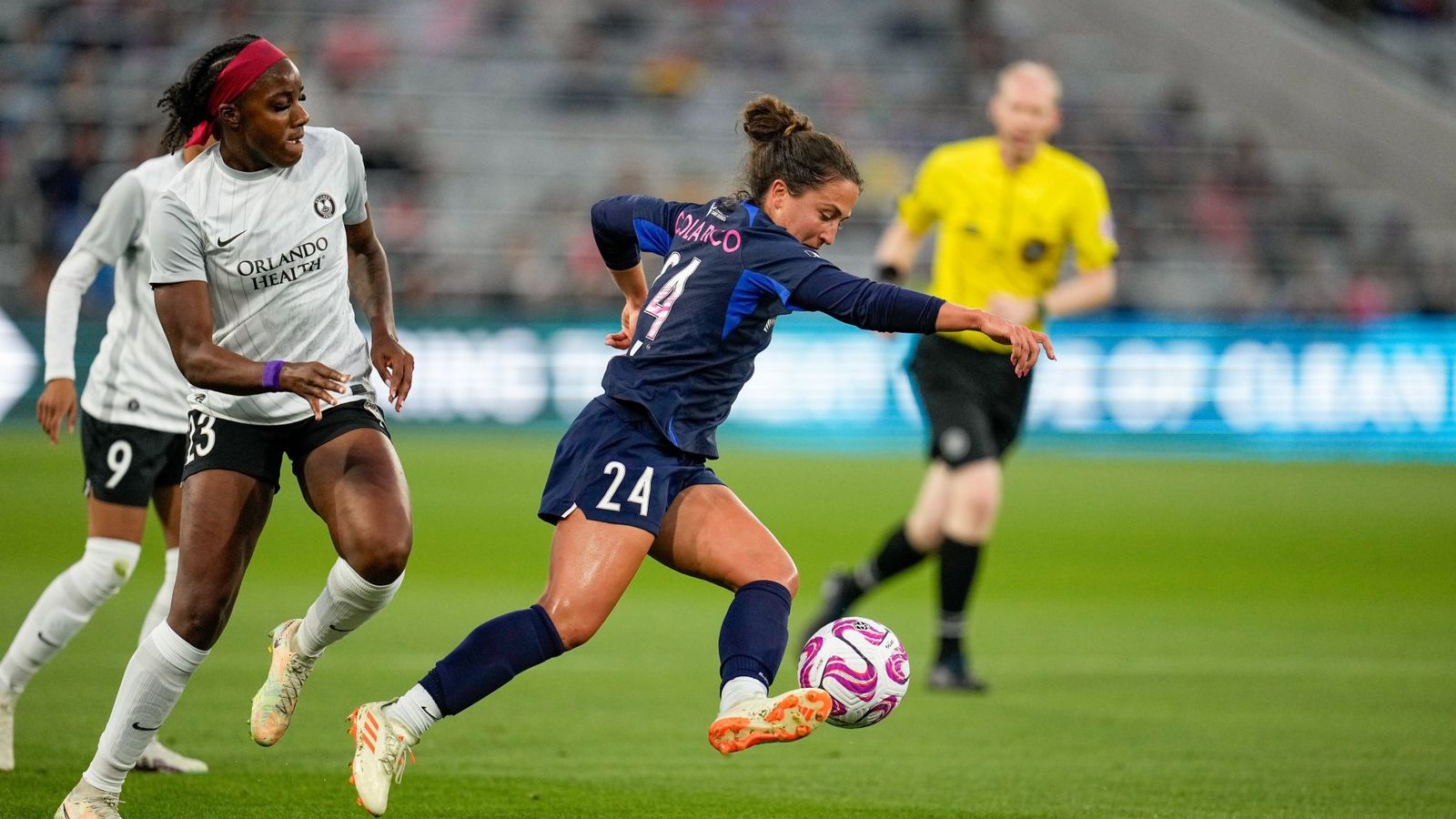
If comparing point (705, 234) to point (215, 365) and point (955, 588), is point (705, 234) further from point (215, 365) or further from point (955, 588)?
point (955, 588)

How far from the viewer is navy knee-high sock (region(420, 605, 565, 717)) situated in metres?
4.80

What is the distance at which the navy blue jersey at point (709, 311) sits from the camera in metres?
4.90

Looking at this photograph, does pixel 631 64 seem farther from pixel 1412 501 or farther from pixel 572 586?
pixel 572 586

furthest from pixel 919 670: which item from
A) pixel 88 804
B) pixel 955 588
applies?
pixel 88 804

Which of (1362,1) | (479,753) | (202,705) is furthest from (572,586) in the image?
(1362,1)

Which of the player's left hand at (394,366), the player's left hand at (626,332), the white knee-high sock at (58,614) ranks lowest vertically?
the white knee-high sock at (58,614)

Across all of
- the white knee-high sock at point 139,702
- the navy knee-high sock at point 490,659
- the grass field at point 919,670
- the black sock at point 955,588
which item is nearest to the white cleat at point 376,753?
the navy knee-high sock at point 490,659

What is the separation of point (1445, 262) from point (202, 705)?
18.5 m

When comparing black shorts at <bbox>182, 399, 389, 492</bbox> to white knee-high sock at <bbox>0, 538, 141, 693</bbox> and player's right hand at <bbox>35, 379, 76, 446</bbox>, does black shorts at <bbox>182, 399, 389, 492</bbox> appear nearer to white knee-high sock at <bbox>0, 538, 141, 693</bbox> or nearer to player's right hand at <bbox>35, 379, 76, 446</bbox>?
player's right hand at <bbox>35, 379, 76, 446</bbox>

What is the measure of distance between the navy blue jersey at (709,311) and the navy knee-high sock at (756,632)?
46cm

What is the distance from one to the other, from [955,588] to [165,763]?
366cm

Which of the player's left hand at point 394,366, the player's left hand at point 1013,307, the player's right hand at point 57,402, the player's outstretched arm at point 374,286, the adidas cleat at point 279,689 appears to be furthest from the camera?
the player's left hand at point 1013,307

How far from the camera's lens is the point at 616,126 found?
22938 millimetres

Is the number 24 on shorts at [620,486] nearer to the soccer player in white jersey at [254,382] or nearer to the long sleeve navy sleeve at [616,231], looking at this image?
the soccer player in white jersey at [254,382]
